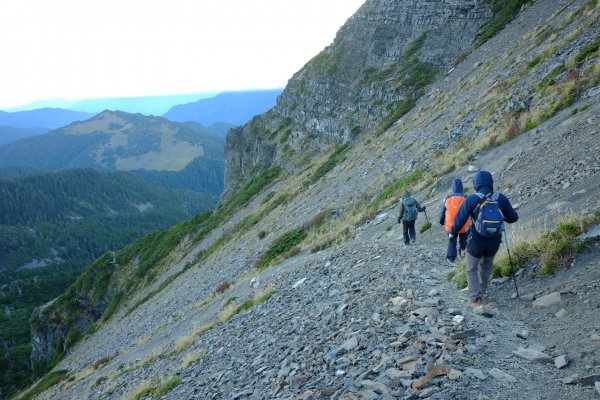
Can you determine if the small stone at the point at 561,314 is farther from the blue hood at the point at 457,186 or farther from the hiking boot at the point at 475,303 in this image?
the blue hood at the point at 457,186

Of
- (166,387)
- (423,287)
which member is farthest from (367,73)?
(166,387)

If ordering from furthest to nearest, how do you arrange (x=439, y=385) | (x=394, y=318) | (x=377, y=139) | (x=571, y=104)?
1. (x=377, y=139)
2. (x=571, y=104)
3. (x=394, y=318)
4. (x=439, y=385)

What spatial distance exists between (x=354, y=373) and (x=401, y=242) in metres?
8.15

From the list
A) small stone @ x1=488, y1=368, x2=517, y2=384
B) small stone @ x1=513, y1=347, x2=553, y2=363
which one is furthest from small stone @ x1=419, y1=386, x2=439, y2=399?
small stone @ x1=513, y1=347, x2=553, y2=363

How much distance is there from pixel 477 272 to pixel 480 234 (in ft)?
2.89

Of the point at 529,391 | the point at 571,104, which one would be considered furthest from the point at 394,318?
the point at 571,104

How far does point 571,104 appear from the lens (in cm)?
1614

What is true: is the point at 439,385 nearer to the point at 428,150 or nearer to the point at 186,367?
the point at 186,367

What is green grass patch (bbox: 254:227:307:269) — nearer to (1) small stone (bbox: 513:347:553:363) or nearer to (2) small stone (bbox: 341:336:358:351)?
(2) small stone (bbox: 341:336:358:351)

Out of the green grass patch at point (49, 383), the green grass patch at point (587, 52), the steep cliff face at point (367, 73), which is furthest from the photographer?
the steep cliff face at point (367, 73)

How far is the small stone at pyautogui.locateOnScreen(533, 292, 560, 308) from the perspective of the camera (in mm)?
6915

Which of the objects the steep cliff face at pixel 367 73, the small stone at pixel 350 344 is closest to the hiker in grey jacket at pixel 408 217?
the small stone at pixel 350 344

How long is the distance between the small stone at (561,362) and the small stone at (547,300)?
61.7 inches

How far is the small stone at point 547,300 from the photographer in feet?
22.7
